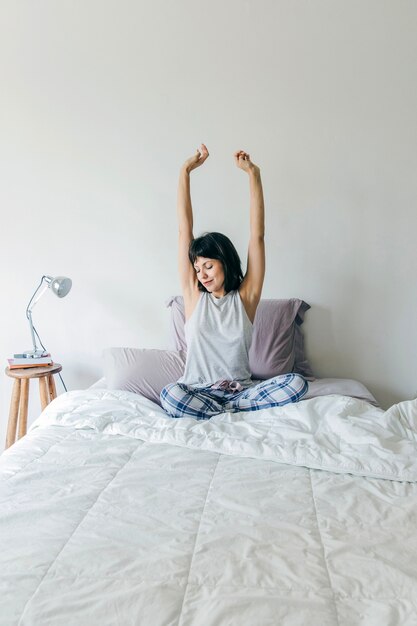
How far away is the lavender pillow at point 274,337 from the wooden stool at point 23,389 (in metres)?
0.56

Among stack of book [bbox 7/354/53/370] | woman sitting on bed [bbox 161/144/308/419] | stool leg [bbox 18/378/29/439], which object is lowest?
stool leg [bbox 18/378/29/439]

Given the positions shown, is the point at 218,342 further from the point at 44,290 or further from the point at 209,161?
the point at 44,290

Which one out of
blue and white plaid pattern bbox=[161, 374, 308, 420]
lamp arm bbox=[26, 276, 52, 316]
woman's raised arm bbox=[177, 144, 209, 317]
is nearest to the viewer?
blue and white plaid pattern bbox=[161, 374, 308, 420]

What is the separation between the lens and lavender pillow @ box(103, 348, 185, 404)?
211 centimetres

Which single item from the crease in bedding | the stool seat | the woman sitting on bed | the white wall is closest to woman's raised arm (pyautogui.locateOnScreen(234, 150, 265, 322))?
the woman sitting on bed

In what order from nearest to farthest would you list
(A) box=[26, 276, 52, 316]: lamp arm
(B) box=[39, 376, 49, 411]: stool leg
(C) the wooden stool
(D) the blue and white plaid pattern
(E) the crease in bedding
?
1. (E) the crease in bedding
2. (D) the blue and white plaid pattern
3. (C) the wooden stool
4. (B) box=[39, 376, 49, 411]: stool leg
5. (A) box=[26, 276, 52, 316]: lamp arm

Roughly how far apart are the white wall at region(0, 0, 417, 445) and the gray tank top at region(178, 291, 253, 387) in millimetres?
401

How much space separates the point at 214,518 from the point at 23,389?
5.09 feet

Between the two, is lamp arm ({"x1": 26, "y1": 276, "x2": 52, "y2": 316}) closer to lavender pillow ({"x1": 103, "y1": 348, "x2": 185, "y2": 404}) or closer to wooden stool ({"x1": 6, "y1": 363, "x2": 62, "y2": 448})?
wooden stool ({"x1": 6, "y1": 363, "x2": 62, "y2": 448})

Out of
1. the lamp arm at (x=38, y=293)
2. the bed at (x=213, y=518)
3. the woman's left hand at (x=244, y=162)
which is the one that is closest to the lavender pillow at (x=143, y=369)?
the bed at (x=213, y=518)

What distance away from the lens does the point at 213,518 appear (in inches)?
43.1

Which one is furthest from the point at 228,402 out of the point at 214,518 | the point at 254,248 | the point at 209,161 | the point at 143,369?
the point at 209,161

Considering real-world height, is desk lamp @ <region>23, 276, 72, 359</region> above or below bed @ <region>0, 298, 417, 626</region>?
above

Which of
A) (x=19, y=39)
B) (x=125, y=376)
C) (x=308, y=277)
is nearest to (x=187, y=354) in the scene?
(x=125, y=376)
